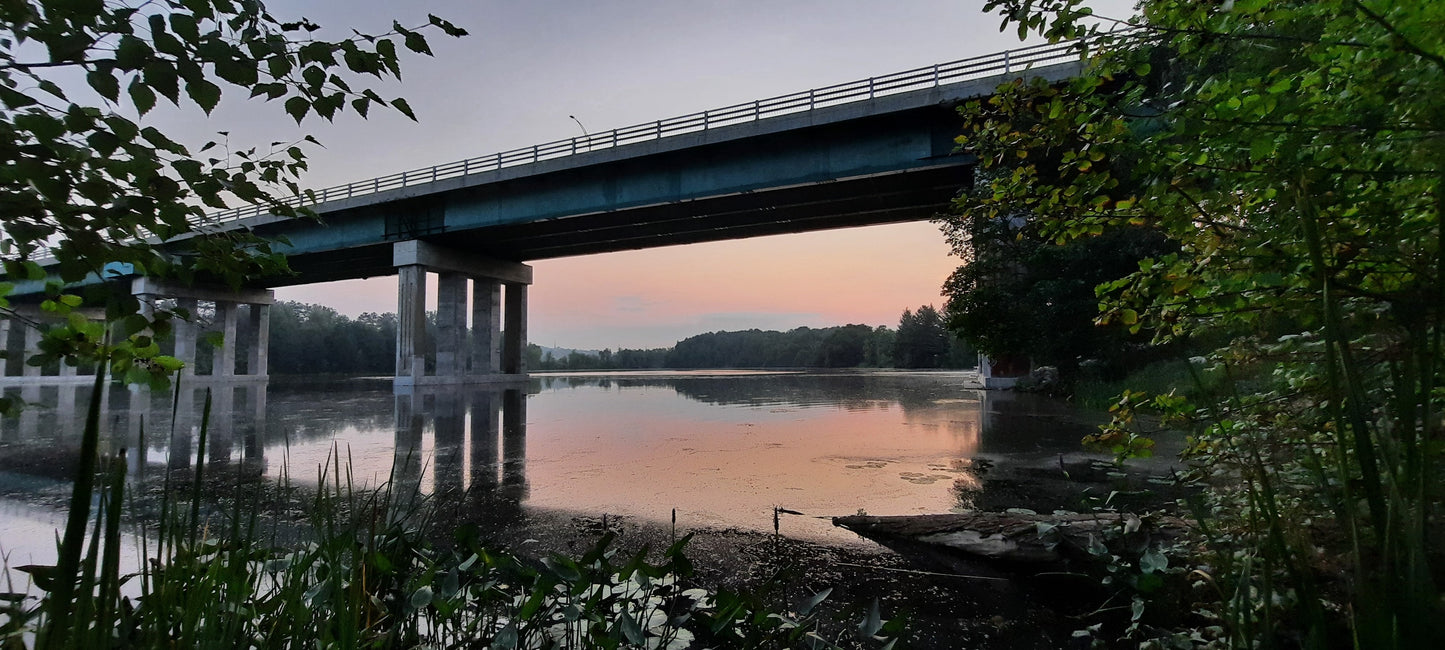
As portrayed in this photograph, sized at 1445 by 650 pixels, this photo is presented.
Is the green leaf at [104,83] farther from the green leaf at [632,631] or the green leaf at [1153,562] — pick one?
the green leaf at [1153,562]

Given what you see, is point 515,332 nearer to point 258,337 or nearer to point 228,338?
point 228,338

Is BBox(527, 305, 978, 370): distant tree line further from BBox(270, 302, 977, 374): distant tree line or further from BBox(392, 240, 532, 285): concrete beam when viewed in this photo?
BBox(392, 240, 532, 285): concrete beam

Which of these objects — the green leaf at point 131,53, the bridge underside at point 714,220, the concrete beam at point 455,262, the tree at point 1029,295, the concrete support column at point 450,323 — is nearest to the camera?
the green leaf at point 131,53

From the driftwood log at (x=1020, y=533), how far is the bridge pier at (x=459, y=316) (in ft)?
94.6

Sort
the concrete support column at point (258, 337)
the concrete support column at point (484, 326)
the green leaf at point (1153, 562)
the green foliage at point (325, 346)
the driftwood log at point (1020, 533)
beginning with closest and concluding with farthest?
1. the green leaf at point (1153, 562)
2. the driftwood log at point (1020, 533)
3. the concrete support column at point (484, 326)
4. the concrete support column at point (258, 337)
5. the green foliage at point (325, 346)

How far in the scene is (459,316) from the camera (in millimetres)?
32062

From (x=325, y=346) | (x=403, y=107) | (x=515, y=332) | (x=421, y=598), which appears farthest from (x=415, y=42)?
(x=325, y=346)

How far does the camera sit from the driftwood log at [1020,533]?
3039 mm

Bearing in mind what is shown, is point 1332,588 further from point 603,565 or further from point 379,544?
point 379,544

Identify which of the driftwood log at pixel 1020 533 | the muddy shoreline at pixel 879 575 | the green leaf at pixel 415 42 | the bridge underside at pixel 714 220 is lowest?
the muddy shoreline at pixel 879 575

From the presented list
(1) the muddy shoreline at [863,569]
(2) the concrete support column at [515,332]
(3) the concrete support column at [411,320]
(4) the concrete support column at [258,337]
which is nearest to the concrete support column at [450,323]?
(3) the concrete support column at [411,320]

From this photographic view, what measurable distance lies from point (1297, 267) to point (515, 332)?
3891cm

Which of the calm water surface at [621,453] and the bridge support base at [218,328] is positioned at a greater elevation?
the bridge support base at [218,328]

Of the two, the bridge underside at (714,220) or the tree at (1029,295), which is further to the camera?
the bridge underside at (714,220)
